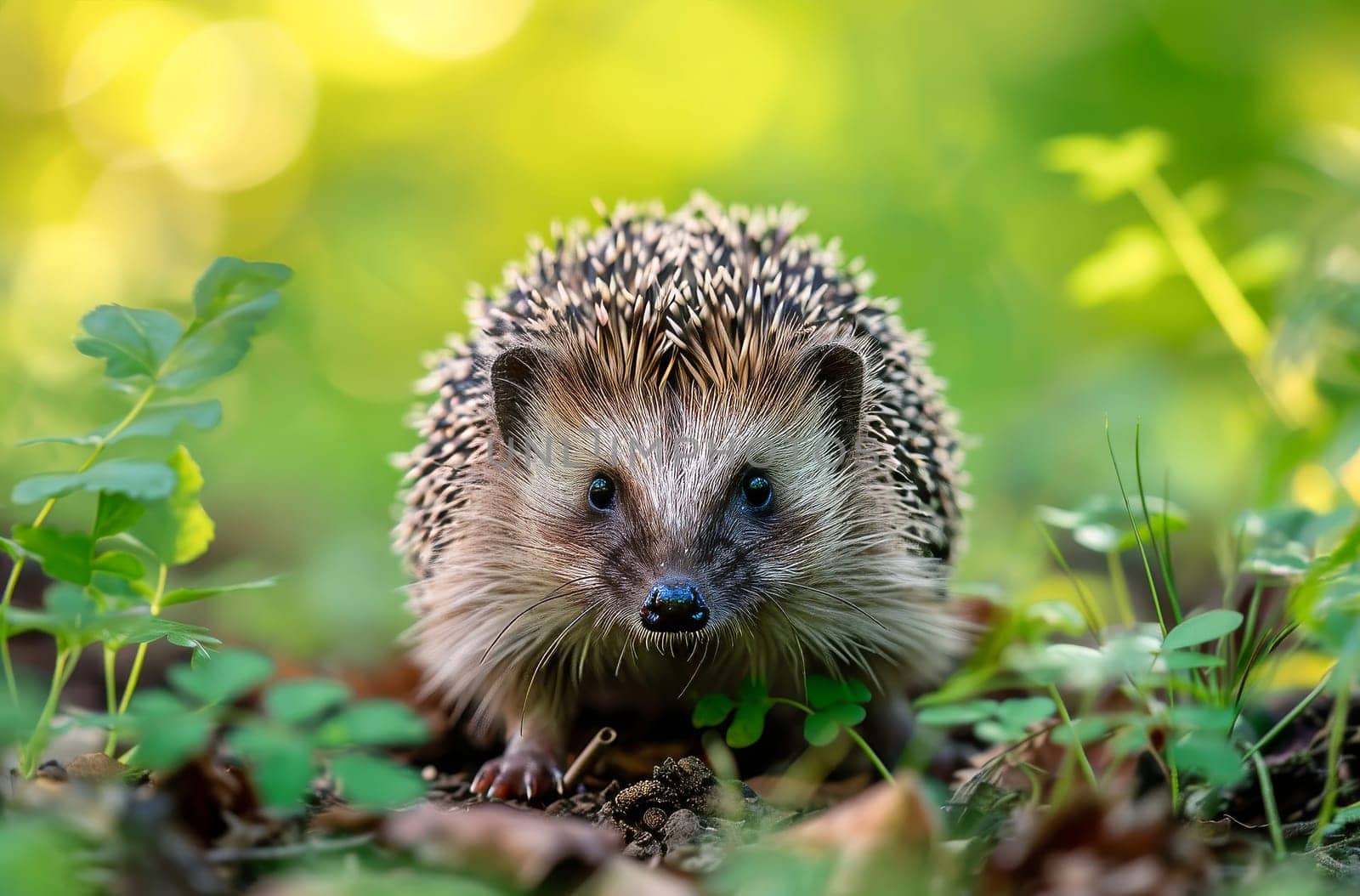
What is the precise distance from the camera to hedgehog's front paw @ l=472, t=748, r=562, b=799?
7.13 ft

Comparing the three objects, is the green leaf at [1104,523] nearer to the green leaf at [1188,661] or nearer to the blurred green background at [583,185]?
the green leaf at [1188,661]

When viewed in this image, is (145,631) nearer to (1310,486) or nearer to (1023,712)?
(1023,712)

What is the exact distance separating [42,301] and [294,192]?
123 inches

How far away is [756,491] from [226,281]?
103cm

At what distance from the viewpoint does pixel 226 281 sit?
5.43ft

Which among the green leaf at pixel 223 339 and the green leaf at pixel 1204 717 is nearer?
the green leaf at pixel 1204 717

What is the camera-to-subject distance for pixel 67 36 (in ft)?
29.8

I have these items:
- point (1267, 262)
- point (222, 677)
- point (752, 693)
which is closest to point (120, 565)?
point (222, 677)

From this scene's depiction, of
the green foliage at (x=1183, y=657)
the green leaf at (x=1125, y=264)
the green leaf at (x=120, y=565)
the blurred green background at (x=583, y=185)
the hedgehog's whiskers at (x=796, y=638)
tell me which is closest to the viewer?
the green foliage at (x=1183, y=657)

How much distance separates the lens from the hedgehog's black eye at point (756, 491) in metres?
2.28

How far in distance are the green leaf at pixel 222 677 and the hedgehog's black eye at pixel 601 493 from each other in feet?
3.58

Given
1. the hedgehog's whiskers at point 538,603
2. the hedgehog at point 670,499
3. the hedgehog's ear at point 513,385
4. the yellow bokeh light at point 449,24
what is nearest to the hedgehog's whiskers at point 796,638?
the hedgehog at point 670,499

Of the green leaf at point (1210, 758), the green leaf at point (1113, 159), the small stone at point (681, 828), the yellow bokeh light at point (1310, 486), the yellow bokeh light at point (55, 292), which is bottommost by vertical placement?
the small stone at point (681, 828)

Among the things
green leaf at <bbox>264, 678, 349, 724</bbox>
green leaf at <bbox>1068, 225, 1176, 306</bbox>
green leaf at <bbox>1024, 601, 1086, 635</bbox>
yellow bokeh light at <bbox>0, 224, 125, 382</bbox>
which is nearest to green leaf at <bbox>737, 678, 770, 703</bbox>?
green leaf at <bbox>1024, 601, 1086, 635</bbox>
